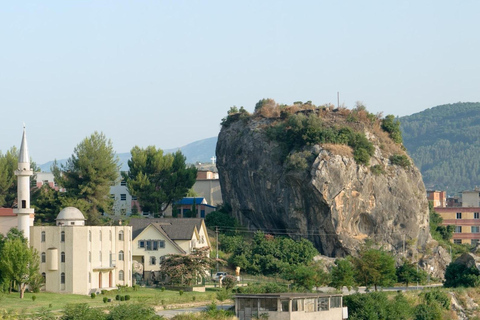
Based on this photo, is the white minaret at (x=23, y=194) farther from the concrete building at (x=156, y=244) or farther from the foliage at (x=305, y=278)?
the foliage at (x=305, y=278)

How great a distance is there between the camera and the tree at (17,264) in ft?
198

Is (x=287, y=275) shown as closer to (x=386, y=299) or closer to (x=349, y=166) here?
(x=386, y=299)

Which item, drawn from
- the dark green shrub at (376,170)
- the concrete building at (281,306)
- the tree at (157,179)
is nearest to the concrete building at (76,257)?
the concrete building at (281,306)

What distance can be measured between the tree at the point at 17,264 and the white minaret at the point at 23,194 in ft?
12.1

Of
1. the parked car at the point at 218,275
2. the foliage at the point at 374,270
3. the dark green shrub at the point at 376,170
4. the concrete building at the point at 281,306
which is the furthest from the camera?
the dark green shrub at the point at 376,170

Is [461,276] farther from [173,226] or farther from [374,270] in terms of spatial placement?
[173,226]

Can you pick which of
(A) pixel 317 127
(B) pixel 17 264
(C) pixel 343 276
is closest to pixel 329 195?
(A) pixel 317 127

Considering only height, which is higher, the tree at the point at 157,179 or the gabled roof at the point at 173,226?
the tree at the point at 157,179

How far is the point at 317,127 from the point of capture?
82.9 m

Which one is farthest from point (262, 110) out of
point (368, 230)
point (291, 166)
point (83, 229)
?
point (83, 229)

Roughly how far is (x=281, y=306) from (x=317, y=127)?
105 ft

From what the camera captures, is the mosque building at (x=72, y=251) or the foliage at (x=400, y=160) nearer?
the mosque building at (x=72, y=251)

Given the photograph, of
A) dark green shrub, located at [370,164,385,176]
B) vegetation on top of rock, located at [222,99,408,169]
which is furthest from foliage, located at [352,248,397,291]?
dark green shrub, located at [370,164,385,176]

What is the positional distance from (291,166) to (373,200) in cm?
849
